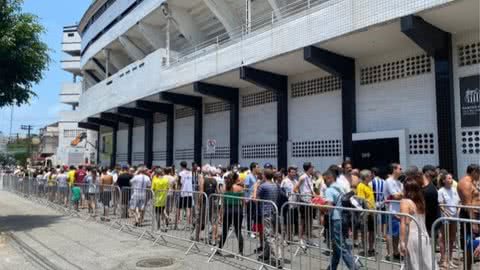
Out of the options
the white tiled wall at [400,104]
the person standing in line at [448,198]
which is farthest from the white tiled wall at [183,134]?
the person standing in line at [448,198]

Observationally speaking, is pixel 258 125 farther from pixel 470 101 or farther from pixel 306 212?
pixel 306 212

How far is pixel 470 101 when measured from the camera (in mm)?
11227

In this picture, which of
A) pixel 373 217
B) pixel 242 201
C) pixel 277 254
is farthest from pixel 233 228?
pixel 373 217

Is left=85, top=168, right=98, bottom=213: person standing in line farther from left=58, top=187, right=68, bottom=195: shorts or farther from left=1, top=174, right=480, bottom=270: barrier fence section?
left=58, top=187, right=68, bottom=195: shorts

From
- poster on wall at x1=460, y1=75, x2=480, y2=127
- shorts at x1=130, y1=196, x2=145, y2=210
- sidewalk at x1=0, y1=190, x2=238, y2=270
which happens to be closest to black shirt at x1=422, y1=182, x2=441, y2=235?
sidewalk at x1=0, y1=190, x2=238, y2=270

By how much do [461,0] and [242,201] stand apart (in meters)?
6.77

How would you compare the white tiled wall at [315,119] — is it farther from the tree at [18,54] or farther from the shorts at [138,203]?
the tree at [18,54]

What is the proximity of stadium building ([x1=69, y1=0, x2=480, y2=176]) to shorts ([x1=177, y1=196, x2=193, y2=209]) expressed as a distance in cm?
599

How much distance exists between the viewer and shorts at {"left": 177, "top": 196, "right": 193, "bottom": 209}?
10.6 metres

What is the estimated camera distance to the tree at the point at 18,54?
40.2ft

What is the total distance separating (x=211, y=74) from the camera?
18.1 metres

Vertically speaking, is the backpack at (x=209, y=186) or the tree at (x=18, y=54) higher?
the tree at (x=18, y=54)

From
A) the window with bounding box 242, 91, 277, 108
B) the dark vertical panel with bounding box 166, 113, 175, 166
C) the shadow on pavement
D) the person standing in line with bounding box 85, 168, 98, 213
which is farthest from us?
the dark vertical panel with bounding box 166, 113, 175, 166

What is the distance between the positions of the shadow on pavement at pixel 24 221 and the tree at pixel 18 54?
12.0ft
